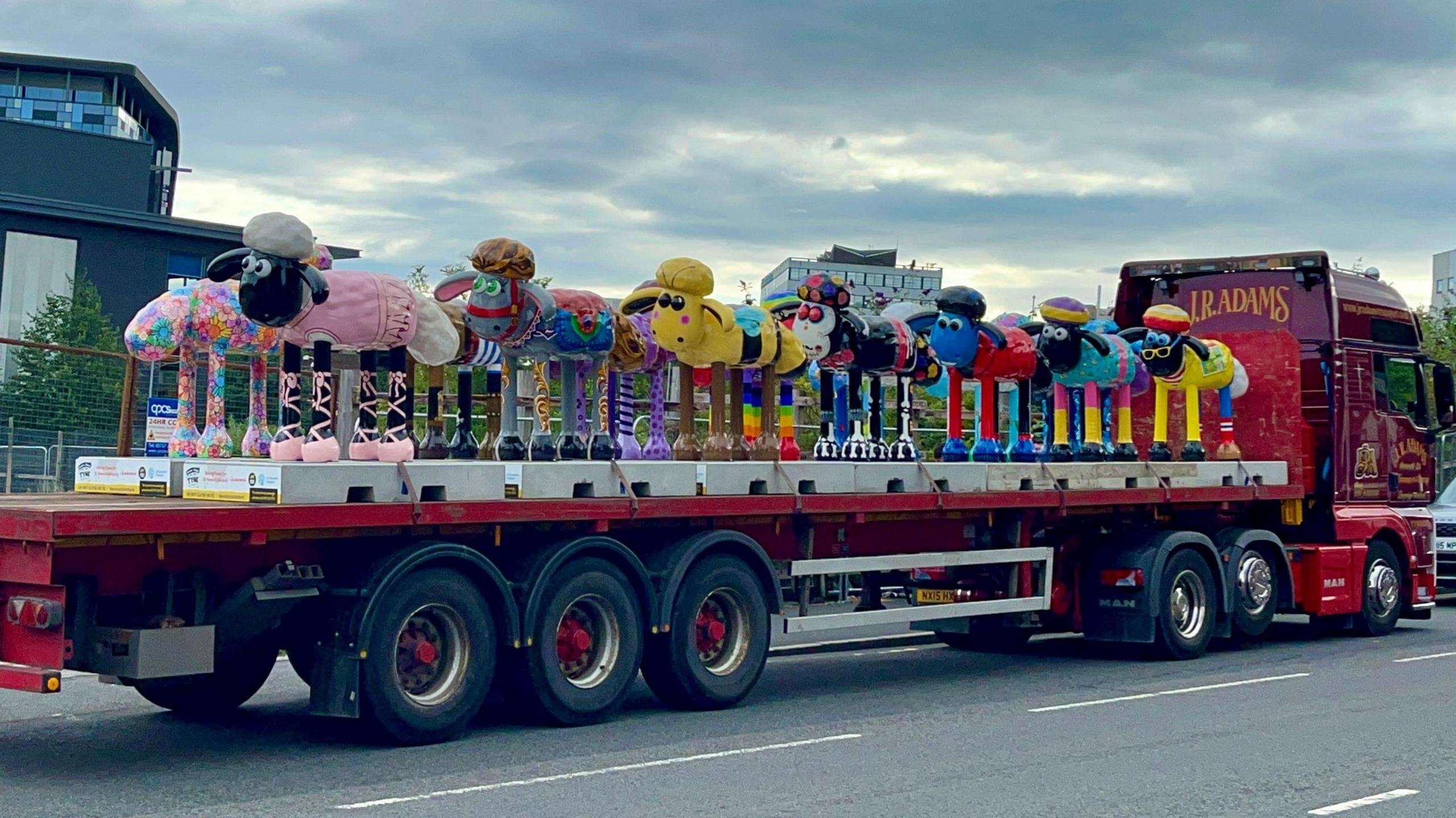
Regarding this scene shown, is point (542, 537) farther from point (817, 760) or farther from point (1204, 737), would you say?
point (1204, 737)

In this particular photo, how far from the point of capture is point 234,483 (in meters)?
7.96

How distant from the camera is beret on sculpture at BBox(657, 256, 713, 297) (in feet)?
35.2

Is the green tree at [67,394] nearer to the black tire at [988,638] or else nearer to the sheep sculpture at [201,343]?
the sheep sculpture at [201,343]

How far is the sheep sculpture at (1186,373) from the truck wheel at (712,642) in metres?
5.26

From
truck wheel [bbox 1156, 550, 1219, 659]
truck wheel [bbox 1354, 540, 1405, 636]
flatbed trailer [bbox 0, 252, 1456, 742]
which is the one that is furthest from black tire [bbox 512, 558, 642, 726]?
truck wheel [bbox 1354, 540, 1405, 636]

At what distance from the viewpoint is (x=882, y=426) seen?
1265 centimetres

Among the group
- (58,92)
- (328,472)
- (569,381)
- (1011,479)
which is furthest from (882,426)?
(58,92)

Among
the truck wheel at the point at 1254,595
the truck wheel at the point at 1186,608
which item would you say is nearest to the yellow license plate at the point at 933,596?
the truck wheel at the point at 1186,608

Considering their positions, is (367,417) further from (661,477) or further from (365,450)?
(661,477)

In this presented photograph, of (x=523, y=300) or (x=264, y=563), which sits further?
(x=523, y=300)

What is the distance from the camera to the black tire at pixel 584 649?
9133mm

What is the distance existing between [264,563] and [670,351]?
382cm

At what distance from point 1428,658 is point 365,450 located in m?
9.62

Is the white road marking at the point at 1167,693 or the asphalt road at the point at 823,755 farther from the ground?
the white road marking at the point at 1167,693
